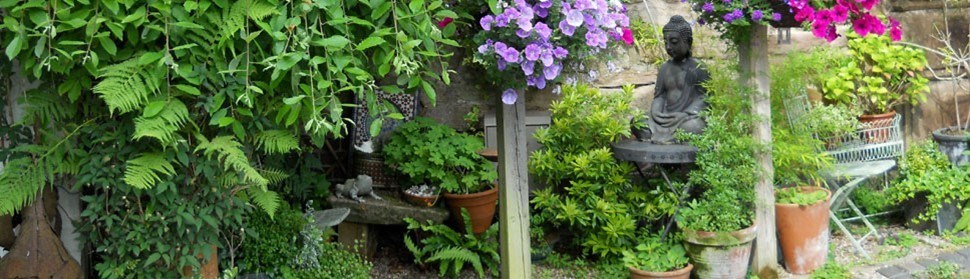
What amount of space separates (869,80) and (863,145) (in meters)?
0.49

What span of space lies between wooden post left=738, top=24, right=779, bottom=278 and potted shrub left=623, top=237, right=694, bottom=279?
0.42m

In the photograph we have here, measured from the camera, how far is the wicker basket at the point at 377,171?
17.2 ft

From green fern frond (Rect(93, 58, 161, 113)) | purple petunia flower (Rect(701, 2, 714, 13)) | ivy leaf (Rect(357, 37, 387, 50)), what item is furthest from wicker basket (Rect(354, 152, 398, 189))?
green fern frond (Rect(93, 58, 161, 113))

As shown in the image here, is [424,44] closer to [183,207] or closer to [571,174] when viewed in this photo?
[183,207]

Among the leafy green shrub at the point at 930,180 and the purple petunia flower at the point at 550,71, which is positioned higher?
the purple petunia flower at the point at 550,71

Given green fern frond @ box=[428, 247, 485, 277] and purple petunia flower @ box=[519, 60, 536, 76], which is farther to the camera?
green fern frond @ box=[428, 247, 485, 277]

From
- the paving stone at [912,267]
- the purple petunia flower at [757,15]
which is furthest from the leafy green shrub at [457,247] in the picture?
the paving stone at [912,267]

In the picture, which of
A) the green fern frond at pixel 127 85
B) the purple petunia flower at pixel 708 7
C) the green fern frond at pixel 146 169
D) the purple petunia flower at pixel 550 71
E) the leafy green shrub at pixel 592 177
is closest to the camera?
the green fern frond at pixel 127 85

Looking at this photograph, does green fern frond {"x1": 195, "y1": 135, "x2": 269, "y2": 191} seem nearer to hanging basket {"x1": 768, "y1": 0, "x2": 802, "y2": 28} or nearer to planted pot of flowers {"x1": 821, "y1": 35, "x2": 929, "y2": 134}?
hanging basket {"x1": 768, "y1": 0, "x2": 802, "y2": 28}

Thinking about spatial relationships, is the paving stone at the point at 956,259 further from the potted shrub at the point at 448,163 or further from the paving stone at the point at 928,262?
the potted shrub at the point at 448,163

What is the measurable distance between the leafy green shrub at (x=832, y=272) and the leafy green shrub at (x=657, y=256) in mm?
811

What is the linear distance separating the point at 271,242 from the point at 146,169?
1.17 meters

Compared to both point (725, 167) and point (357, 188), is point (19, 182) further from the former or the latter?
point (725, 167)

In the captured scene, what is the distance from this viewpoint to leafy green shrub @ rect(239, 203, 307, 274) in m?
4.34
